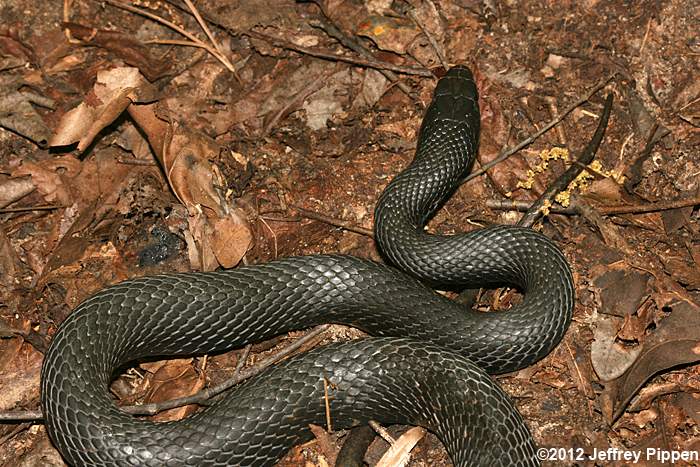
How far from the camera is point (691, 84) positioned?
30.8 ft

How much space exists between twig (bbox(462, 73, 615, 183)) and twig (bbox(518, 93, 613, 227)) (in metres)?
0.25

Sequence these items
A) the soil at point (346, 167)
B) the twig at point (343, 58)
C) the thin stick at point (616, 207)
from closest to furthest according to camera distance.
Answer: the soil at point (346, 167), the thin stick at point (616, 207), the twig at point (343, 58)

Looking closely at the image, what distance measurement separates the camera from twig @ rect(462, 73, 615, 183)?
31.0 ft

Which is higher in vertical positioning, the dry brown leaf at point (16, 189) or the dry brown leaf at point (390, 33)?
the dry brown leaf at point (390, 33)

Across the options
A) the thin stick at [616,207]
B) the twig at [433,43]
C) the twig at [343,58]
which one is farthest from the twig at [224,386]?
the twig at [433,43]

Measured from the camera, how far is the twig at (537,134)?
945 cm

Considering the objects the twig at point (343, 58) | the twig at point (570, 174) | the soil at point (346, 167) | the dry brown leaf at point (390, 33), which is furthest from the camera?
the dry brown leaf at point (390, 33)

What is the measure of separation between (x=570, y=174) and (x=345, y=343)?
339 centimetres

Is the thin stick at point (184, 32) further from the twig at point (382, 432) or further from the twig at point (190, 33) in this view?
the twig at point (382, 432)

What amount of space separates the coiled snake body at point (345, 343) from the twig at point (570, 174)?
53 centimetres

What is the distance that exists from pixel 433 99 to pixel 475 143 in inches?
31.4

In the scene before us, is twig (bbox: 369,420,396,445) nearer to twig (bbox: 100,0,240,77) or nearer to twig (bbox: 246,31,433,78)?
twig (bbox: 246,31,433,78)

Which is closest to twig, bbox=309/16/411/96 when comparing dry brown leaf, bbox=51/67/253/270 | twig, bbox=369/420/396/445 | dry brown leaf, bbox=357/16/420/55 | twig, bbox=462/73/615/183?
dry brown leaf, bbox=357/16/420/55

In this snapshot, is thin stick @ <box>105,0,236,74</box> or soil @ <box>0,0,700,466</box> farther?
thin stick @ <box>105,0,236,74</box>
